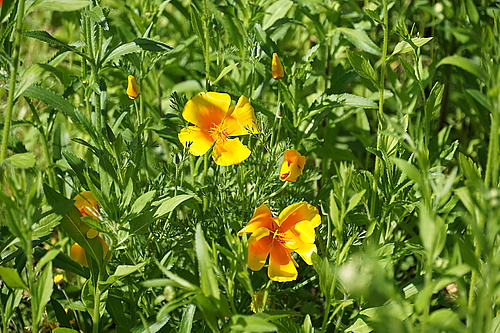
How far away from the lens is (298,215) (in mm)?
1570

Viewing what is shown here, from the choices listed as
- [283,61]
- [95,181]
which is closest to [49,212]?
[95,181]

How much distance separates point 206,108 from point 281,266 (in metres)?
0.50

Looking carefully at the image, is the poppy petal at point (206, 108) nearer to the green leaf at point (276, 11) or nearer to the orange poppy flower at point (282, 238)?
the orange poppy flower at point (282, 238)

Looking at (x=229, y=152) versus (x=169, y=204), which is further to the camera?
(x=229, y=152)

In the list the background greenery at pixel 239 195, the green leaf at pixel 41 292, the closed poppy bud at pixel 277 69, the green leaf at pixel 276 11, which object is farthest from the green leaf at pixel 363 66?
the green leaf at pixel 41 292

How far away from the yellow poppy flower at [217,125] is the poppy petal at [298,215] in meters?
0.20

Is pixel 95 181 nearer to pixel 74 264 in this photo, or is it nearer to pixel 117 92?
pixel 74 264

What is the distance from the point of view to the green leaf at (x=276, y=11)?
2.13m

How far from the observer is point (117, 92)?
229cm

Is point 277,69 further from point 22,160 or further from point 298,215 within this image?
point 22,160

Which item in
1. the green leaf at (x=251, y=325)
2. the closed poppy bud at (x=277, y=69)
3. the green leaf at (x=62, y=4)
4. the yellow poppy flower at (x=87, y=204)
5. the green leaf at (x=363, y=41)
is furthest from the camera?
the green leaf at (x=363, y=41)

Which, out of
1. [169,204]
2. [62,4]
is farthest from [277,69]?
[62,4]

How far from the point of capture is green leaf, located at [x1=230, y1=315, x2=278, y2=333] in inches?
43.4

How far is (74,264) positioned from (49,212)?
0.38 metres
